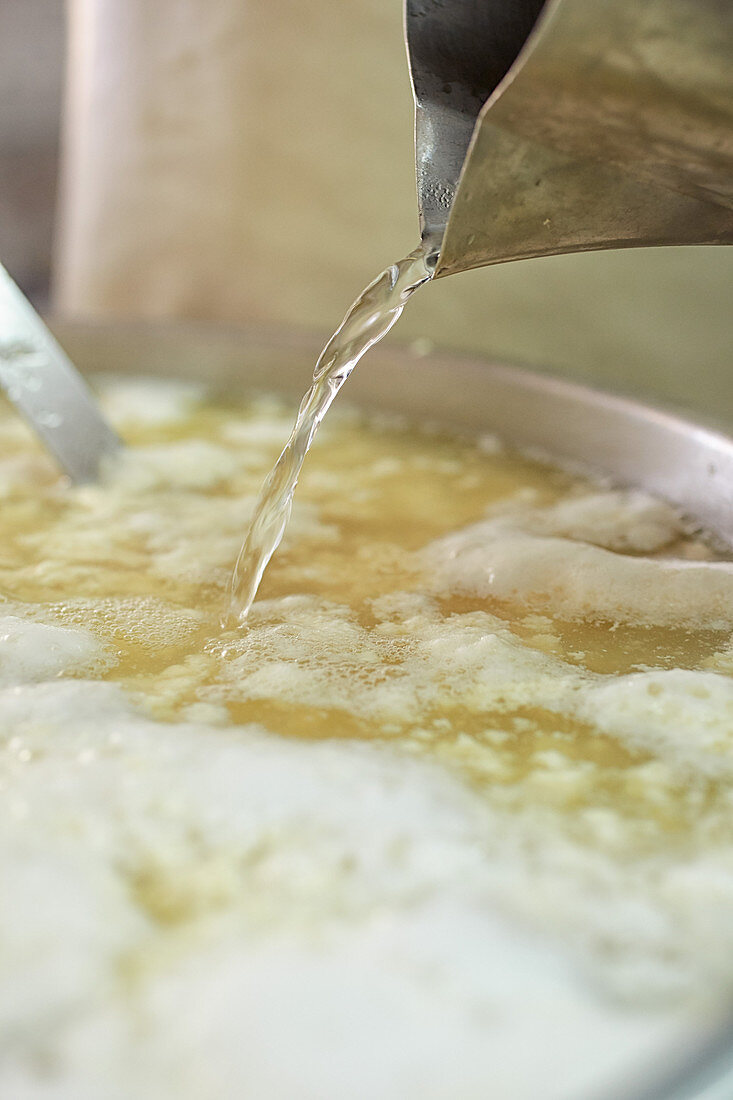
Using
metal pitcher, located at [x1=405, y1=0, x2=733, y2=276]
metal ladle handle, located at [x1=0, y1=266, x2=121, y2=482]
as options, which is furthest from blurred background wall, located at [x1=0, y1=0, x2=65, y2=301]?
metal pitcher, located at [x1=405, y1=0, x2=733, y2=276]

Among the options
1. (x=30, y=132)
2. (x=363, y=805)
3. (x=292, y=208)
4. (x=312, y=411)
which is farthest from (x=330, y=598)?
(x=30, y=132)

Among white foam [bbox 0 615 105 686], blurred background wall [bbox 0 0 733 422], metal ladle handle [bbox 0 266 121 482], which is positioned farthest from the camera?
blurred background wall [bbox 0 0 733 422]

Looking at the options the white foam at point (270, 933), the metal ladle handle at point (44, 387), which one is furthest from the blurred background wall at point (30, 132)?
the white foam at point (270, 933)

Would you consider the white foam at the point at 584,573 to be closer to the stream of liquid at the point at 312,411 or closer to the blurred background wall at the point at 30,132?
the stream of liquid at the point at 312,411

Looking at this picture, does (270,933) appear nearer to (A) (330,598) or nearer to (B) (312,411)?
(A) (330,598)

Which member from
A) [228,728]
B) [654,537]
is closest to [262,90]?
[654,537]

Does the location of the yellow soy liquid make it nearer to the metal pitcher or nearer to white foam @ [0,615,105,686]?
white foam @ [0,615,105,686]
